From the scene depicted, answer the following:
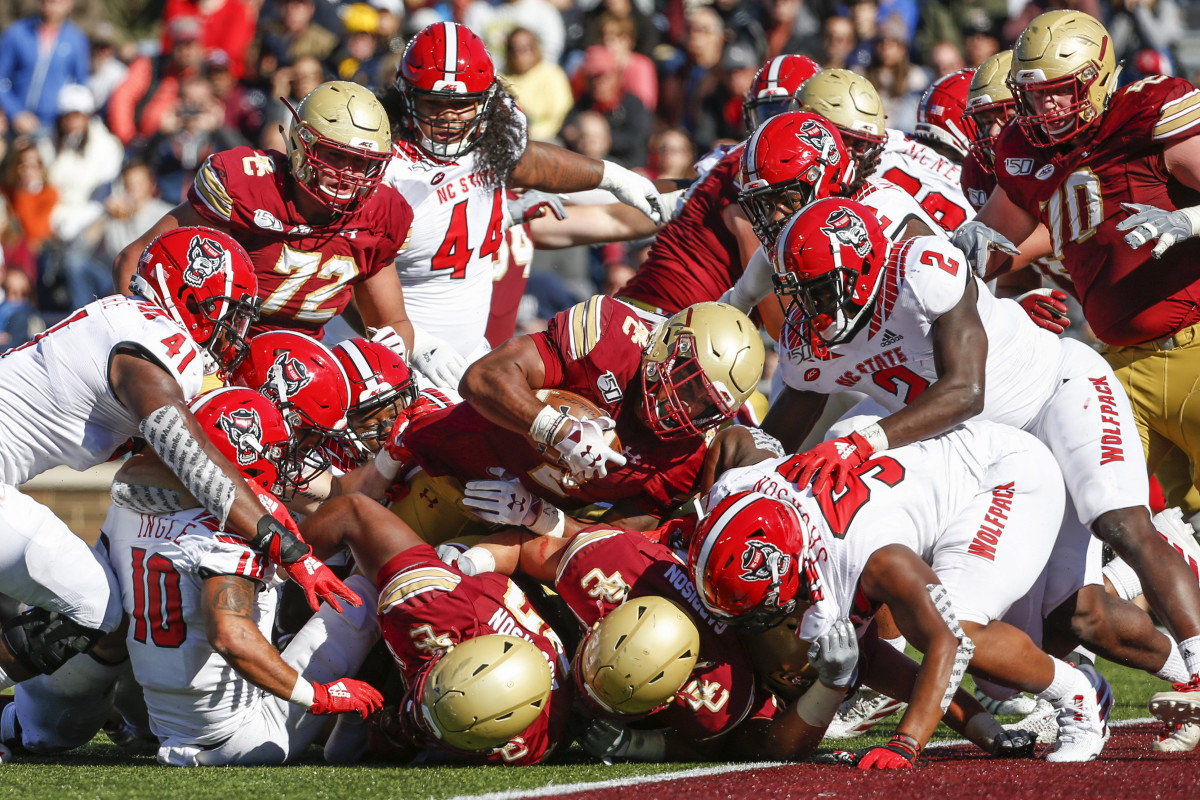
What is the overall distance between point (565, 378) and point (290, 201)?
150 centimetres

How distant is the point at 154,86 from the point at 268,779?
9.61m

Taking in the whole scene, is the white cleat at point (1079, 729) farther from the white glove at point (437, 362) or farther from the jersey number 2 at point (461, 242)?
the jersey number 2 at point (461, 242)

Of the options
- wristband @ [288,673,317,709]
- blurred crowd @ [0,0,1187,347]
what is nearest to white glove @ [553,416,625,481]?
wristband @ [288,673,317,709]

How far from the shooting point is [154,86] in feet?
41.1

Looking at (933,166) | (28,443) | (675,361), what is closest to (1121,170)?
(933,166)

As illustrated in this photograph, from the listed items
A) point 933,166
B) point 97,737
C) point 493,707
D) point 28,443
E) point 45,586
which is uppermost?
point 933,166

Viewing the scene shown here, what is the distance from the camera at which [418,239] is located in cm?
643

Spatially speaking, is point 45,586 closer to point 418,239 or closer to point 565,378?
point 565,378

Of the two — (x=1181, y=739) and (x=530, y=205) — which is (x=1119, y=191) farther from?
(x=530, y=205)

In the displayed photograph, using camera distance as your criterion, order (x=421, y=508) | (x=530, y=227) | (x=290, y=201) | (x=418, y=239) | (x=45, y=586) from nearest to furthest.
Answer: (x=45, y=586), (x=421, y=508), (x=290, y=201), (x=418, y=239), (x=530, y=227)

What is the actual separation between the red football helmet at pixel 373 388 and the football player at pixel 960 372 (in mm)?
1435

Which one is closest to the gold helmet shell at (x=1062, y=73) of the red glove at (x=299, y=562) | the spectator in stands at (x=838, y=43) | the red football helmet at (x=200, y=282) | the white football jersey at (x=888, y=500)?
the white football jersey at (x=888, y=500)

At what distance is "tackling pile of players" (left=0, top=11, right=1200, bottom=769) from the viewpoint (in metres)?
4.22

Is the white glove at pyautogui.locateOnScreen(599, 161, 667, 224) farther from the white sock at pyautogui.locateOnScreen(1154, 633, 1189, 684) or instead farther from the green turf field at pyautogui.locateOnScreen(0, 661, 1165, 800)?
the white sock at pyautogui.locateOnScreen(1154, 633, 1189, 684)
